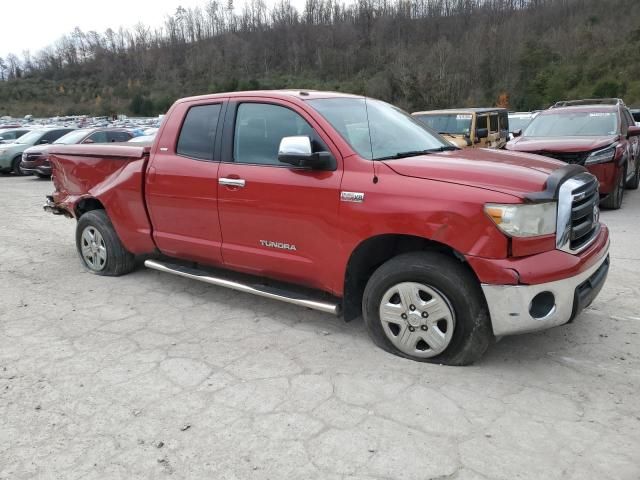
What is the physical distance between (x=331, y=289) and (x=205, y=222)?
1.32 m

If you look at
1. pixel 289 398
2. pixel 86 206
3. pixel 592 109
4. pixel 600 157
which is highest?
pixel 592 109

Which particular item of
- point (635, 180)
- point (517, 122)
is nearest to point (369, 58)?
point (517, 122)

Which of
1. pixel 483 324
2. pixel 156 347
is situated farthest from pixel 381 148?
pixel 156 347

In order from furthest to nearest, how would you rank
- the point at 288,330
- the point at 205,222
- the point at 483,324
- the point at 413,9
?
the point at 413,9, the point at 205,222, the point at 288,330, the point at 483,324

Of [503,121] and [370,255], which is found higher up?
[503,121]

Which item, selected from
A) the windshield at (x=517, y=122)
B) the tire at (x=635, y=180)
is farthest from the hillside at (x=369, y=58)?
the tire at (x=635, y=180)

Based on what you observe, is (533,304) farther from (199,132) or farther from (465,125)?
(465,125)

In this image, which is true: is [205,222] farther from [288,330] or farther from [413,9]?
[413,9]

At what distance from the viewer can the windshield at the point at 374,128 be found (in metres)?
3.90

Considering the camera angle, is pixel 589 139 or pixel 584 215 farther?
pixel 589 139

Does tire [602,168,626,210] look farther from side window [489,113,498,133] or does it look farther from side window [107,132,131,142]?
side window [107,132,131,142]

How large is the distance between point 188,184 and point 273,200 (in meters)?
0.96

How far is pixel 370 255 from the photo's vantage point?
381 cm

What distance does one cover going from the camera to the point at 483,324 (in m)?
3.33
